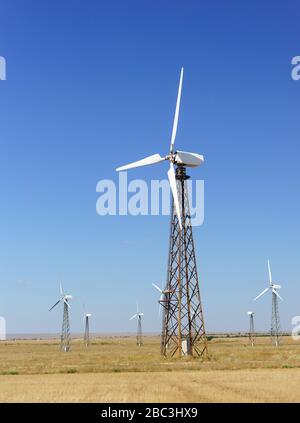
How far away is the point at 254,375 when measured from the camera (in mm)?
41531

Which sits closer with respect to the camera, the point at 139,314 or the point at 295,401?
the point at 295,401

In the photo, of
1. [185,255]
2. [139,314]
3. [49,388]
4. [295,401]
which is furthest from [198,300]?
[139,314]

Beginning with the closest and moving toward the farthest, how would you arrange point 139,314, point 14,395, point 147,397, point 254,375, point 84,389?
point 147,397 < point 14,395 < point 84,389 < point 254,375 < point 139,314

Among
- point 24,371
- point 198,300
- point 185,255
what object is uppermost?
point 185,255

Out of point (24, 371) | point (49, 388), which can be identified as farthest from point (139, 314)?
point (49, 388)
